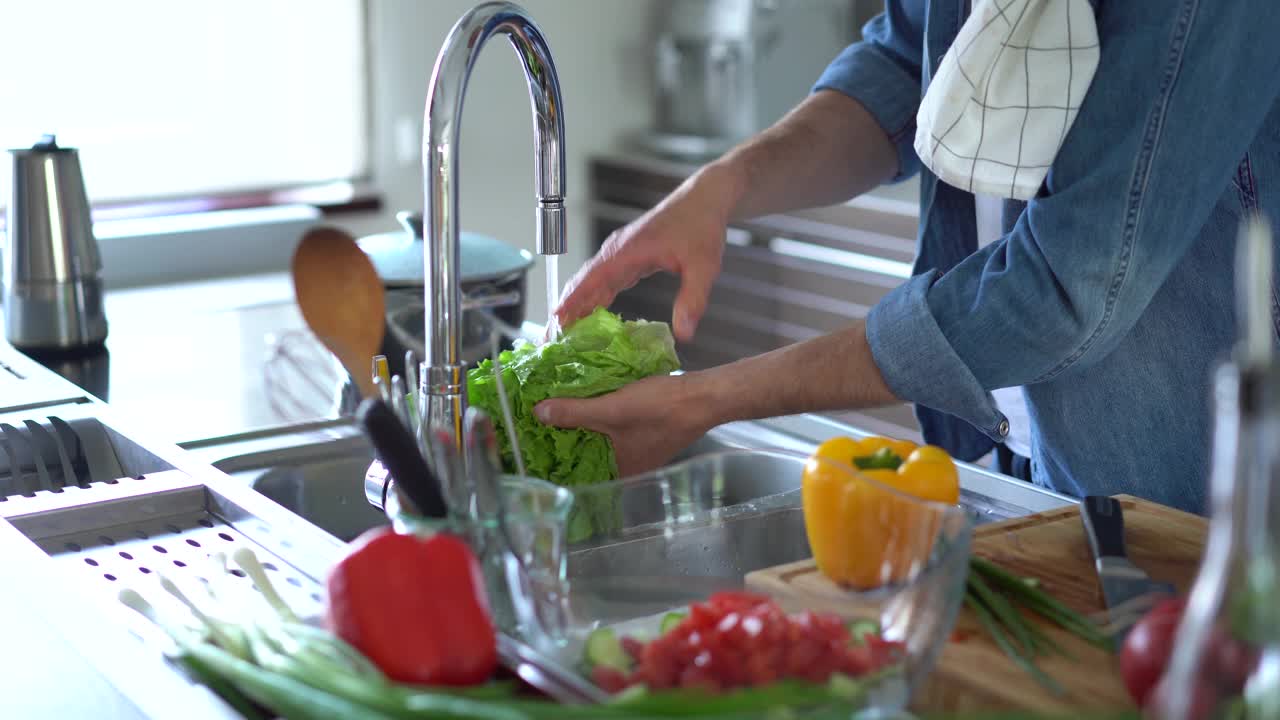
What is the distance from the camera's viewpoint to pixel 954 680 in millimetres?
810

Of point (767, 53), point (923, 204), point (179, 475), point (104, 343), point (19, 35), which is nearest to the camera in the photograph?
point (179, 475)

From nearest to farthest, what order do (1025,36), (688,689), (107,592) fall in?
1. (688,689)
2. (107,592)
3. (1025,36)

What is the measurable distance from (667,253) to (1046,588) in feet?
1.92

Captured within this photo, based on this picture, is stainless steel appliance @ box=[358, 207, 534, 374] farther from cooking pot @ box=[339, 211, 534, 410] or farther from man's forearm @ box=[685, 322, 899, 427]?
man's forearm @ box=[685, 322, 899, 427]

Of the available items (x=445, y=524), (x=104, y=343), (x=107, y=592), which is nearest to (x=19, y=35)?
(x=104, y=343)

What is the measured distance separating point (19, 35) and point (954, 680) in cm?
344

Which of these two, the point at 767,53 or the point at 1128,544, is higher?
the point at 767,53

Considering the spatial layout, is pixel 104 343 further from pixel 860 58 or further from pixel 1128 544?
pixel 1128 544

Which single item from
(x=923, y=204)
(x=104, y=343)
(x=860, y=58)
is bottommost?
(x=104, y=343)

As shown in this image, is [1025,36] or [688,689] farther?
[1025,36]

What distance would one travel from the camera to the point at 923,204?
1596 millimetres

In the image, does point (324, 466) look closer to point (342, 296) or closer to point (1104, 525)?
point (342, 296)

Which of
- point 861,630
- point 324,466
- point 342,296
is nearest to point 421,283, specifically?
point 324,466

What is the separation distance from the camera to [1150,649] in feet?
2.36
